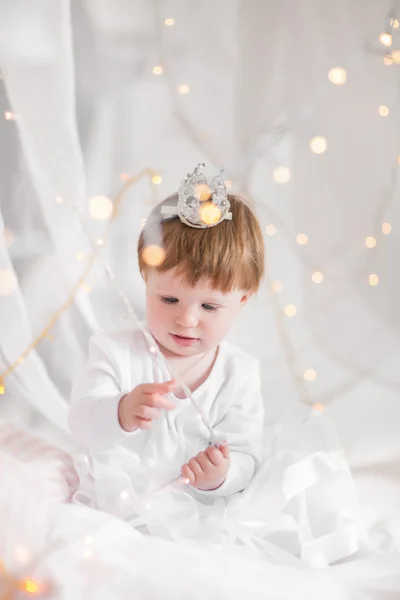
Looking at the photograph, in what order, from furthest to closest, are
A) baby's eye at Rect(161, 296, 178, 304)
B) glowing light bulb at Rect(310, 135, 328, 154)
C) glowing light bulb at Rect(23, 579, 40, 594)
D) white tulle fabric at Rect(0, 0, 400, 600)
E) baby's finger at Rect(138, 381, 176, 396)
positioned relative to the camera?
1. glowing light bulb at Rect(310, 135, 328, 154)
2. white tulle fabric at Rect(0, 0, 400, 600)
3. baby's eye at Rect(161, 296, 178, 304)
4. baby's finger at Rect(138, 381, 176, 396)
5. glowing light bulb at Rect(23, 579, 40, 594)

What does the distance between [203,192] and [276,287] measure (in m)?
0.61

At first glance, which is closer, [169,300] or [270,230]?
[169,300]

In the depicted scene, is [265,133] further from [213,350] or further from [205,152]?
[213,350]

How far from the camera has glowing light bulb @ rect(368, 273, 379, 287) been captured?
175 cm

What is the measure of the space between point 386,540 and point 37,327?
79 cm

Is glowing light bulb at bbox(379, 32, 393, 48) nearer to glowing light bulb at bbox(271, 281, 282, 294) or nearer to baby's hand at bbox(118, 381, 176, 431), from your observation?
glowing light bulb at bbox(271, 281, 282, 294)

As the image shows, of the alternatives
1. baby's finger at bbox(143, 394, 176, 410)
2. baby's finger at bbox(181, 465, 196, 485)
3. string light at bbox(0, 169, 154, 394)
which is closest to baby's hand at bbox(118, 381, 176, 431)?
baby's finger at bbox(143, 394, 176, 410)

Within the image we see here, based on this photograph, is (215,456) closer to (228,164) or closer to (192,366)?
(192,366)

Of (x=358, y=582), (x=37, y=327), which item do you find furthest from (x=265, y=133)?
(x=358, y=582)

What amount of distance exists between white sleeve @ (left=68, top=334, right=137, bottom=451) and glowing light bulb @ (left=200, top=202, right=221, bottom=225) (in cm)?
28

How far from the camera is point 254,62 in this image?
1.63 meters

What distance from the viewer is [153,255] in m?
1.23

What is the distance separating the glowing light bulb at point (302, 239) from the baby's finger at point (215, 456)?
0.69 meters

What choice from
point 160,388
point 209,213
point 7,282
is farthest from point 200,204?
point 7,282
